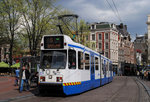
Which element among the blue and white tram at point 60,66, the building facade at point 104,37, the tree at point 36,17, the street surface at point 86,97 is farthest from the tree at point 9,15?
the building facade at point 104,37

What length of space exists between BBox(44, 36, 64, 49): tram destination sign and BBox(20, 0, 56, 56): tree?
2026cm

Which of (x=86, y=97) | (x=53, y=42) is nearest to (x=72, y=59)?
(x=53, y=42)

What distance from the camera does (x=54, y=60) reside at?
12.5 metres

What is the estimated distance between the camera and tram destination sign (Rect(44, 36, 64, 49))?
1266 cm

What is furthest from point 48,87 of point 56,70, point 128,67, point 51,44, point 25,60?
point 128,67

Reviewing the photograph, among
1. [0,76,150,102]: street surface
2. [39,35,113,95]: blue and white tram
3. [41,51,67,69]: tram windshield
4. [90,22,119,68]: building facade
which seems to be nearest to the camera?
[0,76,150,102]: street surface

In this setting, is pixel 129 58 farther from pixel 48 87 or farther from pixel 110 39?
pixel 48 87

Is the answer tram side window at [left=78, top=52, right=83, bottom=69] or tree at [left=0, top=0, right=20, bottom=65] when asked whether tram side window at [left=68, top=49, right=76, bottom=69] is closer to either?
tram side window at [left=78, top=52, right=83, bottom=69]

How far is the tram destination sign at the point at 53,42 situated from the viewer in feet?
41.5

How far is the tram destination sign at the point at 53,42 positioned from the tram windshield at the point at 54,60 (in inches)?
12.8

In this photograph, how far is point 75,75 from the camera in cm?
1299

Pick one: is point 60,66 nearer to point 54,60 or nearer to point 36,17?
point 54,60

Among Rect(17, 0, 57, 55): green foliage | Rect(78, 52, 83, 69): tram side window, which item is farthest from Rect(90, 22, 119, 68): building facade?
Rect(78, 52, 83, 69): tram side window

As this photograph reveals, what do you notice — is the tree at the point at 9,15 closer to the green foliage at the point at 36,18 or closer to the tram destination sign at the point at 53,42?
the green foliage at the point at 36,18
